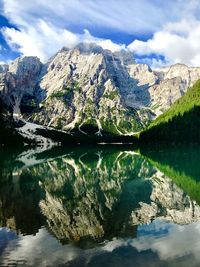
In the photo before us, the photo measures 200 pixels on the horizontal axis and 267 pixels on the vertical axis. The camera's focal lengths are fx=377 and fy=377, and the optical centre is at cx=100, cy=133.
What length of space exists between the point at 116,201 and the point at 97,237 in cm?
1988

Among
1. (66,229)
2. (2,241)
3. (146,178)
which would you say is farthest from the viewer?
(146,178)

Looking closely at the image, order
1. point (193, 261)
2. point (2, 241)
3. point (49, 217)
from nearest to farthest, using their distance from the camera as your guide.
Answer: point (193, 261) → point (2, 241) → point (49, 217)

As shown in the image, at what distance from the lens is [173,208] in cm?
4550

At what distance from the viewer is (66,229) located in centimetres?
3494

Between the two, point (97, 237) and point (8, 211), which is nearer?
point (97, 237)

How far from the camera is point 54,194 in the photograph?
58.6 metres

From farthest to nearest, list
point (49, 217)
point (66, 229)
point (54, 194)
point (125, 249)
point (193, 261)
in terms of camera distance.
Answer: point (54, 194)
point (49, 217)
point (66, 229)
point (125, 249)
point (193, 261)

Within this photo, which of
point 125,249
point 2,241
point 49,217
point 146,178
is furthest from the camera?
point 146,178

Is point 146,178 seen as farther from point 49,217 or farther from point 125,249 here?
point 125,249

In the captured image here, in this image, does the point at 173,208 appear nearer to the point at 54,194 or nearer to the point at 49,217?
the point at 49,217

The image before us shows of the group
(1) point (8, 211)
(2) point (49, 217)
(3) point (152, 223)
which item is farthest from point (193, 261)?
(1) point (8, 211)

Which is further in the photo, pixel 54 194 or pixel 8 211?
pixel 54 194

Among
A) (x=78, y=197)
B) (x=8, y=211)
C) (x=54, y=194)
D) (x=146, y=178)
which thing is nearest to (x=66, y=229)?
(x=8, y=211)

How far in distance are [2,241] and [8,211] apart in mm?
13191
